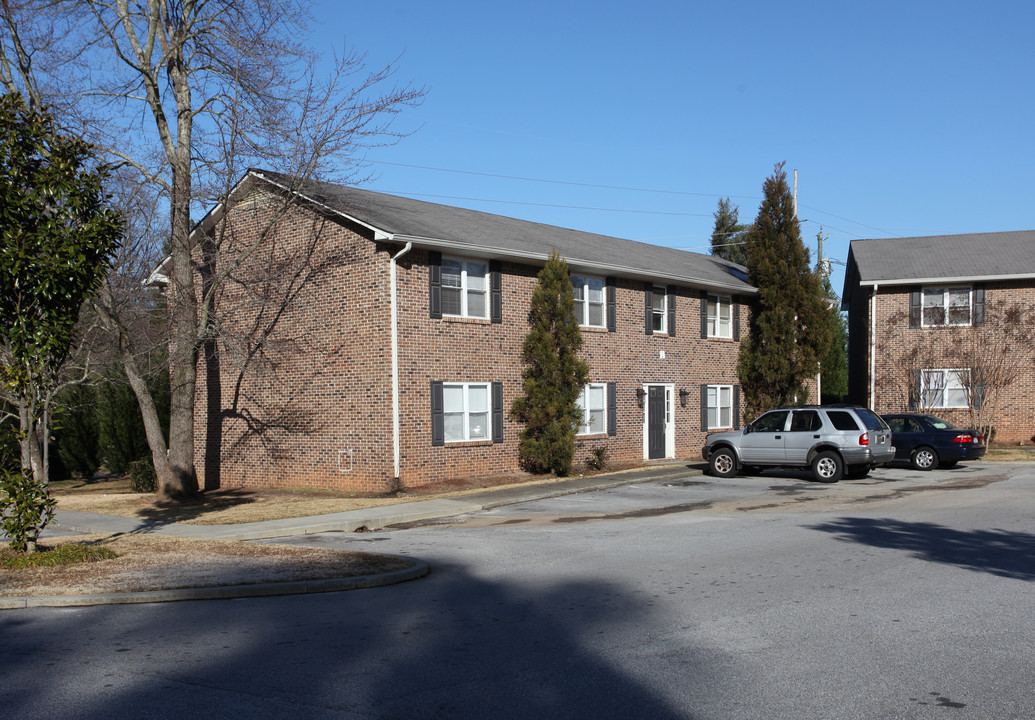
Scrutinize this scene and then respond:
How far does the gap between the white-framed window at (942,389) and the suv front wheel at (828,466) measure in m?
12.4

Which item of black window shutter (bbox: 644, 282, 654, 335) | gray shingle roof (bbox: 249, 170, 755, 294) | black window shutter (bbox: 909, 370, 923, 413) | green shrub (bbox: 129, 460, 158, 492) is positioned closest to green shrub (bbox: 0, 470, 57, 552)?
gray shingle roof (bbox: 249, 170, 755, 294)

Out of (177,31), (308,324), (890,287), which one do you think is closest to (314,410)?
(308,324)

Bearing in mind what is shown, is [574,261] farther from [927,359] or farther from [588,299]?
[927,359]

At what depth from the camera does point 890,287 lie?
33000 mm

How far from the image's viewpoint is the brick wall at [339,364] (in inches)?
810

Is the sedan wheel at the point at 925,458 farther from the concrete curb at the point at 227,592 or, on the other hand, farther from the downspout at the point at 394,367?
the concrete curb at the point at 227,592

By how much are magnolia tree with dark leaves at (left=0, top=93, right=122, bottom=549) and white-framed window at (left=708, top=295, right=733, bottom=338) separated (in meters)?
21.9

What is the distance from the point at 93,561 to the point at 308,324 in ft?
37.5

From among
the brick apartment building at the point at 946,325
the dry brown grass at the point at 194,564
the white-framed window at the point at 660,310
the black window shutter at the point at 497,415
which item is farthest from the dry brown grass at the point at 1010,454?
the dry brown grass at the point at 194,564

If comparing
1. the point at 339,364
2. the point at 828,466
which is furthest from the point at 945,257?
the point at 339,364

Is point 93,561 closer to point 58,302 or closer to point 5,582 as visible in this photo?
point 5,582

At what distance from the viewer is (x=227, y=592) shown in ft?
31.2

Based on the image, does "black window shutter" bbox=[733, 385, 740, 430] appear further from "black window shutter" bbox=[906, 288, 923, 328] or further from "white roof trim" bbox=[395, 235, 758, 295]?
"black window shutter" bbox=[906, 288, 923, 328]

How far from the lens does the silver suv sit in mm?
20875
